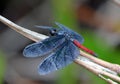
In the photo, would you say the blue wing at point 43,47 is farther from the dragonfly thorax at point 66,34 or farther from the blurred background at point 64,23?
the blurred background at point 64,23

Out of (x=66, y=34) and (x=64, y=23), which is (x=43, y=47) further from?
(x=64, y=23)

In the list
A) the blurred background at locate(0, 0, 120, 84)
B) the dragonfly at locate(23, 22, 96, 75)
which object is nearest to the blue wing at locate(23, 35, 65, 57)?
the dragonfly at locate(23, 22, 96, 75)

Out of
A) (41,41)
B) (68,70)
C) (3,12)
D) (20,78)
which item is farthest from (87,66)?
(3,12)

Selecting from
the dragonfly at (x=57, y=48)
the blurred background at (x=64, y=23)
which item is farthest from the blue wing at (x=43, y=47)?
the blurred background at (x=64, y=23)

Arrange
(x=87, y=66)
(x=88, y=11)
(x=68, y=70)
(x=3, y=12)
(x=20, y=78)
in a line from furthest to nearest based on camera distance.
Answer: (x=88, y=11), (x=3, y=12), (x=20, y=78), (x=68, y=70), (x=87, y=66)

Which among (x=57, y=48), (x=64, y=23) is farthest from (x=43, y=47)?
(x=64, y=23)

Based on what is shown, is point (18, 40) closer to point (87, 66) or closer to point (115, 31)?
point (115, 31)
